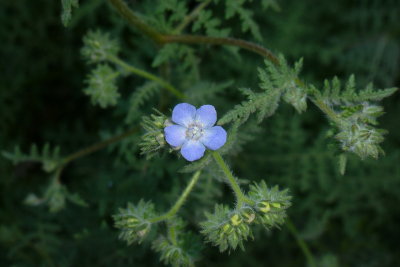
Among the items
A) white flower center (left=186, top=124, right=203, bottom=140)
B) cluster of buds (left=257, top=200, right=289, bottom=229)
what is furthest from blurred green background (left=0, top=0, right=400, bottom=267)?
cluster of buds (left=257, top=200, right=289, bottom=229)

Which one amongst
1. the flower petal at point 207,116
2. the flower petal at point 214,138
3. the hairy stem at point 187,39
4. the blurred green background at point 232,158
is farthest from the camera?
the blurred green background at point 232,158

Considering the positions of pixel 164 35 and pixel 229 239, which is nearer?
pixel 229 239

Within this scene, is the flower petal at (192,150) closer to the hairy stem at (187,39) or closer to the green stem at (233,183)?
the green stem at (233,183)

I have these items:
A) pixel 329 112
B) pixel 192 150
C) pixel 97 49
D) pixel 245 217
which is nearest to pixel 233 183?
pixel 245 217

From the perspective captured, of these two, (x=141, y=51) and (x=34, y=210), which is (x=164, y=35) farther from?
(x=34, y=210)

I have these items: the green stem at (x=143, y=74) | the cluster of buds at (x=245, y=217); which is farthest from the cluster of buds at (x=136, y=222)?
the green stem at (x=143, y=74)

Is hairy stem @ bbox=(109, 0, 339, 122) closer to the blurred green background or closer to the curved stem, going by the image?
the curved stem

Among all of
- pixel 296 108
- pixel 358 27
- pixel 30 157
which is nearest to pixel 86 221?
pixel 30 157
